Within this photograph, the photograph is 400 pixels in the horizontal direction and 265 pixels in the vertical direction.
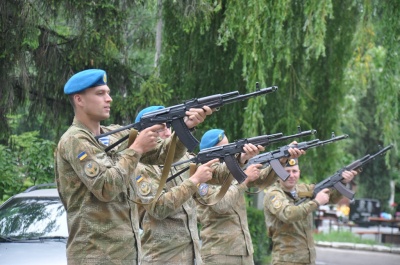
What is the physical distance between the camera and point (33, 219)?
8211 mm

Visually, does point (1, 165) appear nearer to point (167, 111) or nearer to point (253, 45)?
point (253, 45)

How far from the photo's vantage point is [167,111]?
574cm

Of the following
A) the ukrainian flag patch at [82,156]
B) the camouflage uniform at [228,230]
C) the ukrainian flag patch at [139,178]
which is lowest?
the camouflage uniform at [228,230]

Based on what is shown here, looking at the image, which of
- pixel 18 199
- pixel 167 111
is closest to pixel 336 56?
pixel 18 199

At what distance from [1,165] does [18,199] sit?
7.62 ft

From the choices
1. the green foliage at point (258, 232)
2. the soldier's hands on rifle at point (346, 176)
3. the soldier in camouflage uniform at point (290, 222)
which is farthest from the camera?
the green foliage at point (258, 232)

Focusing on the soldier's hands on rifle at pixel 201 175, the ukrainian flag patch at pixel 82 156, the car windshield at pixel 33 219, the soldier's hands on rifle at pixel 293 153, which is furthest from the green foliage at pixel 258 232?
the ukrainian flag patch at pixel 82 156

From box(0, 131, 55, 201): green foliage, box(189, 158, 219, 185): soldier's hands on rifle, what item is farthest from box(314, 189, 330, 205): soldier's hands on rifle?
box(0, 131, 55, 201): green foliage

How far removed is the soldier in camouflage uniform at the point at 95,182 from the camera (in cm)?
A: 513

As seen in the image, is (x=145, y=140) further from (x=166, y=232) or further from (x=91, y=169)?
(x=166, y=232)

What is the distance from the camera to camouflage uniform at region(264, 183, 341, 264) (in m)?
9.36

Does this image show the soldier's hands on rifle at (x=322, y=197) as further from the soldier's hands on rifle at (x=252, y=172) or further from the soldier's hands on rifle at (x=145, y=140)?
the soldier's hands on rifle at (x=145, y=140)

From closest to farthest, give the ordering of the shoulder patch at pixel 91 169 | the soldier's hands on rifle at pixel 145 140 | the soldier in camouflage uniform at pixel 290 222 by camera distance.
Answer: the shoulder patch at pixel 91 169 → the soldier's hands on rifle at pixel 145 140 → the soldier in camouflage uniform at pixel 290 222

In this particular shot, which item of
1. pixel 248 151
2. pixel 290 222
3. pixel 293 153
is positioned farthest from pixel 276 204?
pixel 248 151
